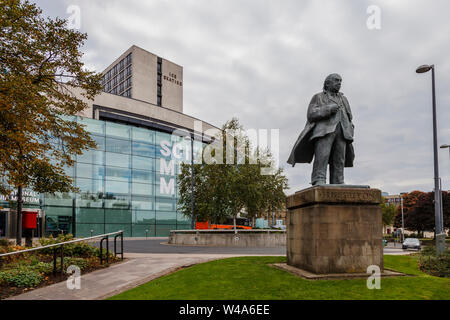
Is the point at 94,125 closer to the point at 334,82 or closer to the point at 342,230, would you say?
the point at 334,82

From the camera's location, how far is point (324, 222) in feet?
24.6

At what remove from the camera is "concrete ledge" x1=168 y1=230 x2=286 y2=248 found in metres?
23.6

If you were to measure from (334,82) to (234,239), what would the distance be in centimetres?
1667

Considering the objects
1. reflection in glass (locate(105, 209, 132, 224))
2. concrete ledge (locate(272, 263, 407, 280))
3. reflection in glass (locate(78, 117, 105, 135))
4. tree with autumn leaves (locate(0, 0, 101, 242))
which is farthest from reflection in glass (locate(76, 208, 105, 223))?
concrete ledge (locate(272, 263, 407, 280))

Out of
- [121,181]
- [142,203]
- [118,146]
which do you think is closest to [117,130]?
[118,146]

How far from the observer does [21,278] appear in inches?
337

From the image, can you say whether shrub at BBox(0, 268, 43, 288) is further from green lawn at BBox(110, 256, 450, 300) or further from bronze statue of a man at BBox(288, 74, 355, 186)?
bronze statue of a man at BBox(288, 74, 355, 186)

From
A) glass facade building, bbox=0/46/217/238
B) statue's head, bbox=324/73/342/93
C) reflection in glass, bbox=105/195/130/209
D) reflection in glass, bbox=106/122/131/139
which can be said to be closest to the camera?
statue's head, bbox=324/73/342/93

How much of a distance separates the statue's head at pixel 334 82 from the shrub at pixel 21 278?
8383 millimetres

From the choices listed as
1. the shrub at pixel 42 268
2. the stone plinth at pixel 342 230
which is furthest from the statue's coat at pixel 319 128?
the shrub at pixel 42 268

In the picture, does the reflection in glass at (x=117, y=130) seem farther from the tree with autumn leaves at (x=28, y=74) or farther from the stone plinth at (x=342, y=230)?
the stone plinth at (x=342, y=230)

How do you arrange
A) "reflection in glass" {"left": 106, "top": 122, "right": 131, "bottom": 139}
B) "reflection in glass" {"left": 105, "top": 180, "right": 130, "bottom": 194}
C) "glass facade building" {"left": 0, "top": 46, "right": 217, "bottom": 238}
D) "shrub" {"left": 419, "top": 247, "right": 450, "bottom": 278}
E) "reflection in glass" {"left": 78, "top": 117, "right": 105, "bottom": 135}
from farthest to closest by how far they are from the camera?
"reflection in glass" {"left": 106, "top": 122, "right": 131, "bottom": 139} < "reflection in glass" {"left": 105, "top": 180, "right": 130, "bottom": 194} < "reflection in glass" {"left": 78, "top": 117, "right": 105, "bottom": 135} < "glass facade building" {"left": 0, "top": 46, "right": 217, "bottom": 238} < "shrub" {"left": 419, "top": 247, "right": 450, "bottom": 278}

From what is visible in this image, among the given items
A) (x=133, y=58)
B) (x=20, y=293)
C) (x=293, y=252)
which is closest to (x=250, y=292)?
(x=293, y=252)
